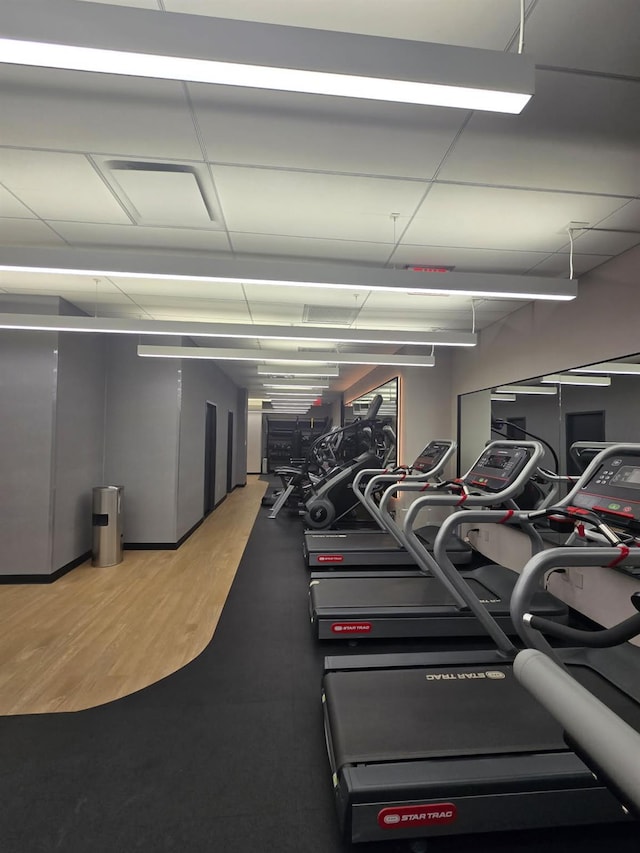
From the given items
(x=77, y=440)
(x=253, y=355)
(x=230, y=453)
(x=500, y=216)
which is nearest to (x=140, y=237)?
(x=253, y=355)

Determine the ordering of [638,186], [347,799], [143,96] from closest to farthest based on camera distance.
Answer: [347,799]
[143,96]
[638,186]

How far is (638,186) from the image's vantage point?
2.50 m

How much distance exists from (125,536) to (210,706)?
148 inches

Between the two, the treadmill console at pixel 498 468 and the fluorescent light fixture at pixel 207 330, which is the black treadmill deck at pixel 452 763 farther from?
the fluorescent light fixture at pixel 207 330

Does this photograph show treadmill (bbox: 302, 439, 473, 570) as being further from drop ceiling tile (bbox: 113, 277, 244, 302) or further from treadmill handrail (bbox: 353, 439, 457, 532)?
drop ceiling tile (bbox: 113, 277, 244, 302)

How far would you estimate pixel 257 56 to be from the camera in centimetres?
120

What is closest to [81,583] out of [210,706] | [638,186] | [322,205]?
[210,706]

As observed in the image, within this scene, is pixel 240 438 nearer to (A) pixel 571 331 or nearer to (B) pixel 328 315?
(B) pixel 328 315

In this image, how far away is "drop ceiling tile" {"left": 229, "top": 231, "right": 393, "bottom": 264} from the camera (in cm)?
328

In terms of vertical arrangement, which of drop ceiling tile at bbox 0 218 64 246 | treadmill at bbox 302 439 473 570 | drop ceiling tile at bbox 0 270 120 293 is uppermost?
drop ceiling tile at bbox 0 218 64 246

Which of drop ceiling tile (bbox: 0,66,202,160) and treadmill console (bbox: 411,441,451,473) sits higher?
drop ceiling tile (bbox: 0,66,202,160)

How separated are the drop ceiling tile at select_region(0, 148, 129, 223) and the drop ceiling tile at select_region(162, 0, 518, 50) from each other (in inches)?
44.6

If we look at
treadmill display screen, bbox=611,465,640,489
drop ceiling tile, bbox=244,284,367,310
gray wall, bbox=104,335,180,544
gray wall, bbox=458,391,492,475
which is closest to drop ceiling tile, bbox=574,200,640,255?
treadmill display screen, bbox=611,465,640,489

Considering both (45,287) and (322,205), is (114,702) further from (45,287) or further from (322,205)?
(45,287)
